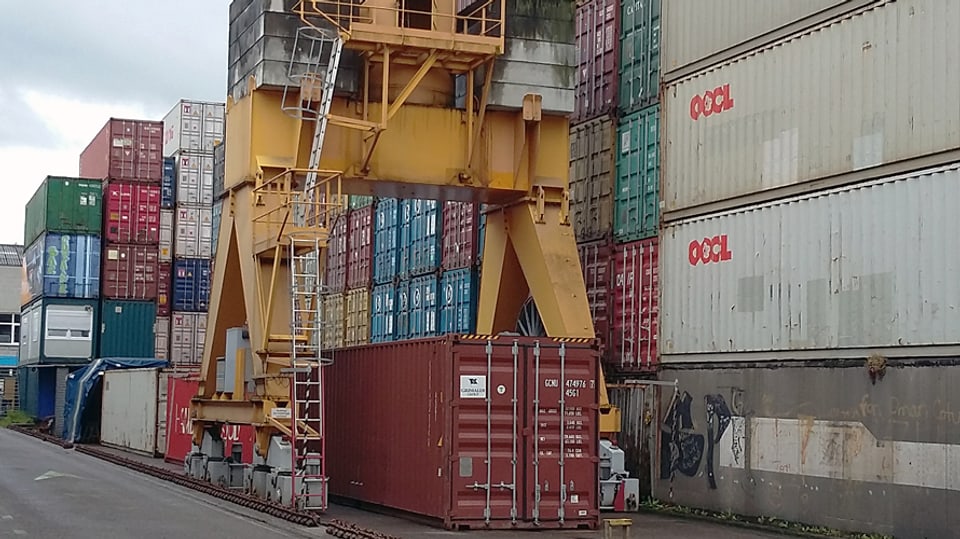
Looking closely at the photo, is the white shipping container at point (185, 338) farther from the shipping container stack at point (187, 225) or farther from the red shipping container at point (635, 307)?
the red shipping container at point (635, 307)

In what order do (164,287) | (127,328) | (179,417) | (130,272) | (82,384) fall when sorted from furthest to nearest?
(164,287)
(130,272)
(127,328)
(82,384)
(179,417)

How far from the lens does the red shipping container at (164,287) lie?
56.1 m

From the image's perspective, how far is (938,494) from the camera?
17188 mm

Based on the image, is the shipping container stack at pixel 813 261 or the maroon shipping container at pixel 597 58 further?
the maroon shipping container at pixel 597 58

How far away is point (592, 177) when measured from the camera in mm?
26953

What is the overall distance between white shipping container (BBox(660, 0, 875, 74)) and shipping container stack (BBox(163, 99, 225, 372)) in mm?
34336

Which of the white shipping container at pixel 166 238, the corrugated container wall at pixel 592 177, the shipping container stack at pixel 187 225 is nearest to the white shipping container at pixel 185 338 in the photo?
the shipping container stack at pixel 187 225

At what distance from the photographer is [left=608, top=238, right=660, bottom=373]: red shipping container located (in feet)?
Answer: 81.2

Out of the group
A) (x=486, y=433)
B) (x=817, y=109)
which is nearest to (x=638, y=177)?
(x=817, y=109)

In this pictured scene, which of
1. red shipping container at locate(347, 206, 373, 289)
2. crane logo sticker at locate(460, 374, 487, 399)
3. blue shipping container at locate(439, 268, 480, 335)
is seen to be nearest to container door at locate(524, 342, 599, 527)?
crane logo sticker at locate(460, 374, 487, 399)

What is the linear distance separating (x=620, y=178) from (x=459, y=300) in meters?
6.79

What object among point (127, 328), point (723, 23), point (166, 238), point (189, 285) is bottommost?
point (127, 328)

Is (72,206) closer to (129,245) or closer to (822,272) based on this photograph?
(129,245)

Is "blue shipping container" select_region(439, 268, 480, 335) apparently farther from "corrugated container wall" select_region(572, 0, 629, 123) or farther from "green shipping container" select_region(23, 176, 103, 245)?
"green shipping container" select_region(23, 176, 103, 245)
